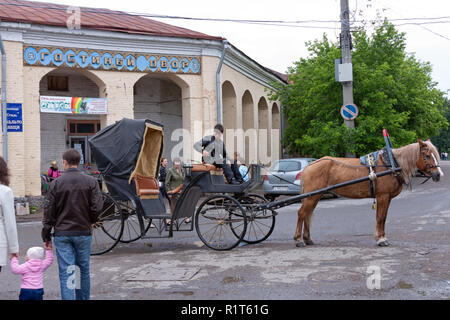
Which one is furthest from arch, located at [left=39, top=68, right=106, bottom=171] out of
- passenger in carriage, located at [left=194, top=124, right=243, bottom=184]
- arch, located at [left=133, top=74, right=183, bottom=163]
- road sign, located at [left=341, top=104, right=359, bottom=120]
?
passenger in carriage, located at [left=194, top=124, right=243, bottom=184]

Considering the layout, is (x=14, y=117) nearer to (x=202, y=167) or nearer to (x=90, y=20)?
(x=90, y=20)

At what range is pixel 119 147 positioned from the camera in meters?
9.37

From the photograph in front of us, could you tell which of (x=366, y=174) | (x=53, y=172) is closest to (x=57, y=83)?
(x=53, y=172)

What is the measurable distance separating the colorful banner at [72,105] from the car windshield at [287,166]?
6.46 metres

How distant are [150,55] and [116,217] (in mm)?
11249

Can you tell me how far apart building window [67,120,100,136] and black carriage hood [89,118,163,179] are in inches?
492

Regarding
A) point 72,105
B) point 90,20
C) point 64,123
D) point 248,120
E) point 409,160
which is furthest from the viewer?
point 248,120

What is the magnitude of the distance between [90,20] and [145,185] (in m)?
11.9

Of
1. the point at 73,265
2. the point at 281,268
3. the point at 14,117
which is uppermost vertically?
the point at 14,117

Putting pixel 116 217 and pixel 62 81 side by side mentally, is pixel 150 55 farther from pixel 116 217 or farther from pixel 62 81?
pixel 116 217

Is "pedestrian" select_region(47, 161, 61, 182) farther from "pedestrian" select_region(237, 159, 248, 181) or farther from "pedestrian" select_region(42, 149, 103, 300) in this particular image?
"pedestrian" select_region(42, 149, 103, 300)

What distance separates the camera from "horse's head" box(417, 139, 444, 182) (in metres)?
9.00

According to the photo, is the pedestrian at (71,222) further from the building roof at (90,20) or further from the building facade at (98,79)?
the building roof at (90,20)
